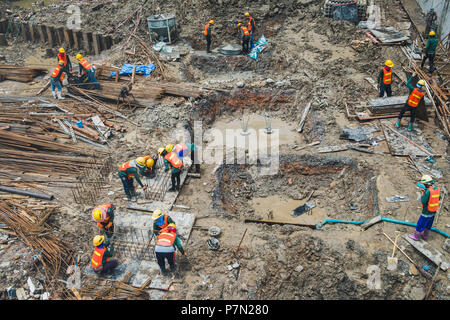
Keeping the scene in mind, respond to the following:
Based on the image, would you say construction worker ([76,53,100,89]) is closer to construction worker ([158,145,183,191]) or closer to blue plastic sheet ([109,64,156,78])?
blue plastic sheet ([109,64,156,78])

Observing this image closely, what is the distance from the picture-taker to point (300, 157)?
11.4m

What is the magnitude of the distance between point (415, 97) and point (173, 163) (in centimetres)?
746

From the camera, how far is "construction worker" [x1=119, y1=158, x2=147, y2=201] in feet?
30.4

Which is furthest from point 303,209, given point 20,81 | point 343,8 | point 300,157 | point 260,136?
point 20,81

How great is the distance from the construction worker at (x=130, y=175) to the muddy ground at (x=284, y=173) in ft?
1.89

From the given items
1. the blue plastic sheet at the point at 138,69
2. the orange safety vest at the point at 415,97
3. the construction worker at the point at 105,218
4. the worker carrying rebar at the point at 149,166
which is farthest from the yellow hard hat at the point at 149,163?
the orange safety vest at the point at 415,97

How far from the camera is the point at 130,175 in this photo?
945 cm

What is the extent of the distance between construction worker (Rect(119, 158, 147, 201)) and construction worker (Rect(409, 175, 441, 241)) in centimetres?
688

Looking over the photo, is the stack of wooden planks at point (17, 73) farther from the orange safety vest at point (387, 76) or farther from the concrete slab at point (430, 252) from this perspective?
the concrete slab at point (430, 252)

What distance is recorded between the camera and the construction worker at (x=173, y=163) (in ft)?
31.3

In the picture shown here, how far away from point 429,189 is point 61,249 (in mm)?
8403

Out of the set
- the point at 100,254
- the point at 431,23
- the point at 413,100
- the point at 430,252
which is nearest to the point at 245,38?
the point at 413,100

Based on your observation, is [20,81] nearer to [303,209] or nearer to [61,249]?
[61,249]

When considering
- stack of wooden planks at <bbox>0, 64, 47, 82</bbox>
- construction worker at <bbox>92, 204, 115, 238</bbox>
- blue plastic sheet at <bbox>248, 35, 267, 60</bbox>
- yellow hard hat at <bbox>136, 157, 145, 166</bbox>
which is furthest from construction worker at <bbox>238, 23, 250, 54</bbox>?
construction worker at <bbox>92, 204, 115, 238</bbox>
